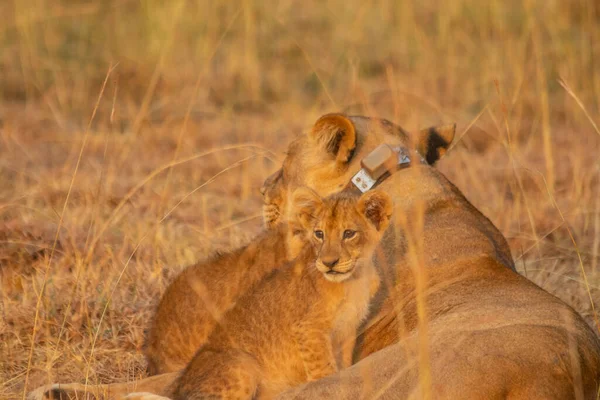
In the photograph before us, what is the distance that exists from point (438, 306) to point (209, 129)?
6550 mm

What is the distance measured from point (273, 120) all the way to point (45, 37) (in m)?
3.38

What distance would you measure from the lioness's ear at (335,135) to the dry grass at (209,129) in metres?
0.36

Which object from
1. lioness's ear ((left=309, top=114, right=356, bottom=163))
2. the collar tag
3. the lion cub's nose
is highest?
lioness's ear ((left=309, top=114, right=356, bottom=163))

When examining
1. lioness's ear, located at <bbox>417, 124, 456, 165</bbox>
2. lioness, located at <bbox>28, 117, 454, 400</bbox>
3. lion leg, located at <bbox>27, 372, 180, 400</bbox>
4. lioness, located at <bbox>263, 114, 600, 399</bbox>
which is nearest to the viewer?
lioness, located at <bbox>263, 114, 600, 399</bbox>

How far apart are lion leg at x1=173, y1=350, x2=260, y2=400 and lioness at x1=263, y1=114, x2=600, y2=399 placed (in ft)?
1.06

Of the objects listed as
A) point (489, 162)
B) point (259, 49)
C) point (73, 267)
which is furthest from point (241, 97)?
point (73, 267)

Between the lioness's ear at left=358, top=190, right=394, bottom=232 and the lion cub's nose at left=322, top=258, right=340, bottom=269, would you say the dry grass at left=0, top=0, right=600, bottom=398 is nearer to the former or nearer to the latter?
the lioness's ear at left=358, top=190, right=394, bottom=232

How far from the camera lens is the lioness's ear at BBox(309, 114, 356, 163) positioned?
190 inches

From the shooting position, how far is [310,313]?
413 centimetres

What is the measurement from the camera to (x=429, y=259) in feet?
14.8

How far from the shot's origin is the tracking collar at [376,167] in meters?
4.69

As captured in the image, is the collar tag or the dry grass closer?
the collar tag

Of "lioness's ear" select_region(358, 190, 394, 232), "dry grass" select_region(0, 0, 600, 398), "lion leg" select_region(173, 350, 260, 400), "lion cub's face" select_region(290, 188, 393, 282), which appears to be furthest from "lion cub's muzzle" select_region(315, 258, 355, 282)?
"dry grass" select_region(0, 0, 600, 398)

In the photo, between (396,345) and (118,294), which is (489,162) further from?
(396,345)
